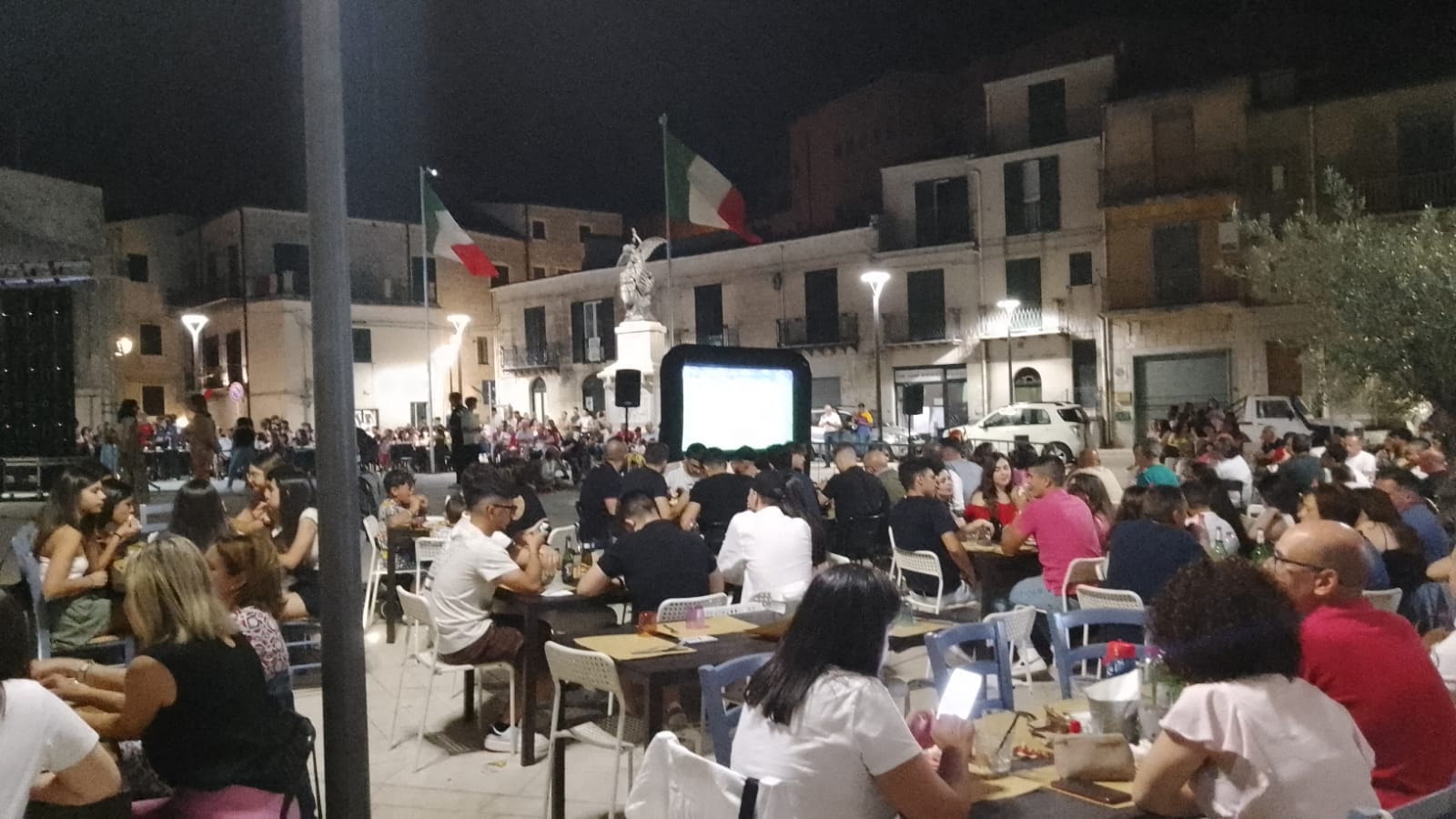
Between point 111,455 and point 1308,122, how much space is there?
25041 millimetres

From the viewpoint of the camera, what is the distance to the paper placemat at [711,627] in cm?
468

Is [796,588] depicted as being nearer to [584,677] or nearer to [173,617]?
[584,677]

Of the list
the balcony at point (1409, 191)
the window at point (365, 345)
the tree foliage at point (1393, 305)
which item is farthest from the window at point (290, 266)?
the balcony at point (1409, 191)

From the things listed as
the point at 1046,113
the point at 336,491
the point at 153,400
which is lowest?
the point at 336,491

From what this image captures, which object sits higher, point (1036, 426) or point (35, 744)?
point (1036, 426)

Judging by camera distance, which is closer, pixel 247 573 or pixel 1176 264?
pixel 247 573

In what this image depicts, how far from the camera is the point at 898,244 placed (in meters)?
30.4

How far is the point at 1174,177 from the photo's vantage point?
26.2 metres

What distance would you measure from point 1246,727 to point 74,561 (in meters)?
5.83

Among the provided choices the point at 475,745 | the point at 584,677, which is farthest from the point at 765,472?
the point at 584,677

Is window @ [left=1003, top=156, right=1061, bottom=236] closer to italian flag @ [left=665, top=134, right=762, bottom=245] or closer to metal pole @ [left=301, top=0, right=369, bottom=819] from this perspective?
italian flag @ [left=665, top=134, right=762, bottom=245]

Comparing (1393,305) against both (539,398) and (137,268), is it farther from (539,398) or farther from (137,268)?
(137,268)

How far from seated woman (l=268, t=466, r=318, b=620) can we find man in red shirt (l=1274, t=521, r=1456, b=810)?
5270 mm

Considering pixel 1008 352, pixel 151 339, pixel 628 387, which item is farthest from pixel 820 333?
pixel 151 339
